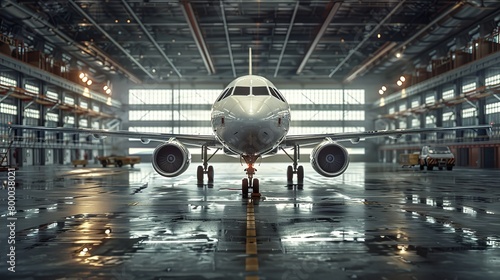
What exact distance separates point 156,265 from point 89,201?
29.2 feet

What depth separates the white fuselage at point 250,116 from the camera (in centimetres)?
1335

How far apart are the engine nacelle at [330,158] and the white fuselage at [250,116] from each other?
6.68ft

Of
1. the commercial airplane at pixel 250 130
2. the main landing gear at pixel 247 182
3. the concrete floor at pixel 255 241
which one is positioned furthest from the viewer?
the main landing gear at pixel 247 182

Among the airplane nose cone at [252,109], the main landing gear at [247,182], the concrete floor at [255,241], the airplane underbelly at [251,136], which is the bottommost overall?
the concrete floor at [255,241]

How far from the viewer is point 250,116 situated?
13.2 meters

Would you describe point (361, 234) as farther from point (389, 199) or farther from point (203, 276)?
point (389, 199)

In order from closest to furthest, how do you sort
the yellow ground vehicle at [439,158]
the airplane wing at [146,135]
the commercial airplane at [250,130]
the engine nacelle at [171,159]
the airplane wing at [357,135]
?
the commercial airplane at [250,130]
the engine nacelle at [171,159]
the airplane wing at [357,135]
the airplane wing at [146,135]
the yellow ground vehicle at [439,158]

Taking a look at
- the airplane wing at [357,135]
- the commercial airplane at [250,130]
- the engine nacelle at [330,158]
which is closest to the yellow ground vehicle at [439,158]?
the airplane wing at [357,135]

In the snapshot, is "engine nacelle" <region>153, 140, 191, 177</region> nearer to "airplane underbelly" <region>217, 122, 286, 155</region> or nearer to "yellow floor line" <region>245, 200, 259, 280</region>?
"airplane underbelly" <region>217, 122, 286, 155</region>

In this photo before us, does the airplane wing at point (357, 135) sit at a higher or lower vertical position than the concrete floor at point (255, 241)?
higher

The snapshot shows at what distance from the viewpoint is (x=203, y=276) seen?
5109 mm

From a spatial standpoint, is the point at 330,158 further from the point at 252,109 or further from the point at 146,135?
the point at 146,135

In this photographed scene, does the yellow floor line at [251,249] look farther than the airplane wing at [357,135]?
No

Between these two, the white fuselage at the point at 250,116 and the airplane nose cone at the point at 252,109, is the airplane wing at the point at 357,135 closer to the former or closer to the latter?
the white fuselage at the point at 250,116
